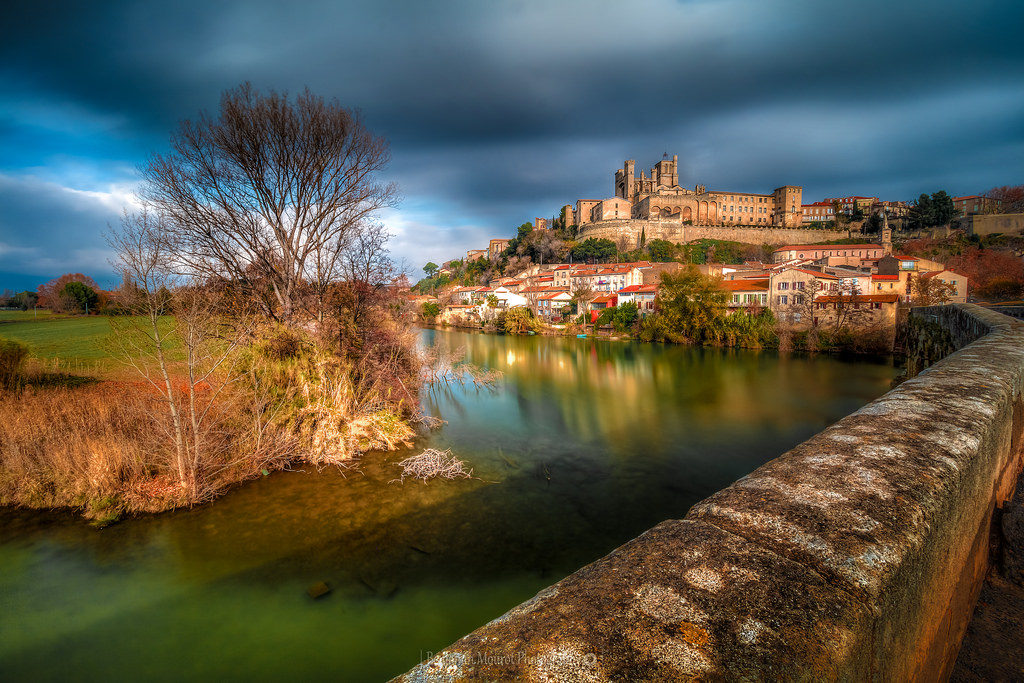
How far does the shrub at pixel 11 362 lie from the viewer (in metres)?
9.79

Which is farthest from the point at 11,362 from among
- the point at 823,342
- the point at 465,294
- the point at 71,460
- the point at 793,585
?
the point at 465,294

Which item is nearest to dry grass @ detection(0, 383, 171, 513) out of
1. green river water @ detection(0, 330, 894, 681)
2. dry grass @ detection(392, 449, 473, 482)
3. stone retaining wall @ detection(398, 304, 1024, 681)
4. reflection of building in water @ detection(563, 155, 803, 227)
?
green river water @ detection(0, 330, 894, 681)

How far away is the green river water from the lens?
476cm

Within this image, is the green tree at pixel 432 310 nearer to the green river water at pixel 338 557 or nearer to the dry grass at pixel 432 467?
the green river water at pixel 338 557

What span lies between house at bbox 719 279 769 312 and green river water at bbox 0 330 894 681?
28.8 meters

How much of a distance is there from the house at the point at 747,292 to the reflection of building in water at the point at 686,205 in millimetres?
39913

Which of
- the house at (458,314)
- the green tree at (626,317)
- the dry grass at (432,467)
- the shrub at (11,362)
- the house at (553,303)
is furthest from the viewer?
the house at (458,314)

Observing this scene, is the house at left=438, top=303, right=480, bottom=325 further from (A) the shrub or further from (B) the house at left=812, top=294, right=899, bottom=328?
(A) the shrub

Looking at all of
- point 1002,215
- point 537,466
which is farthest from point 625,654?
point 1002,215

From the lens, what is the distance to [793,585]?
103 centimetres

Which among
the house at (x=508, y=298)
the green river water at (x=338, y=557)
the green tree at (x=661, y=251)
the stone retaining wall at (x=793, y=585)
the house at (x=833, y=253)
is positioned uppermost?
the green tree at (x=661, y=251)

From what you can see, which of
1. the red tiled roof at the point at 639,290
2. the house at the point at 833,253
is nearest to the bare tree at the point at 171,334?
the red tiled roof at the point at 639,290

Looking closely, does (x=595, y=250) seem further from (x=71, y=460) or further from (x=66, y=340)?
(x=71, y=460)

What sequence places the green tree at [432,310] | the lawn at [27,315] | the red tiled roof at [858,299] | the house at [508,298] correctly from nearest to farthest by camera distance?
the lawn at [27,315], the red tiled roof at [858,299], the green tree at [432,310], the house at [508,298]
